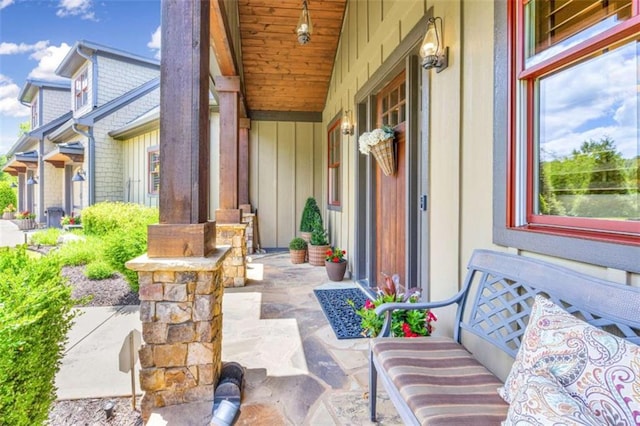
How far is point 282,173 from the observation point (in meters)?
7.71

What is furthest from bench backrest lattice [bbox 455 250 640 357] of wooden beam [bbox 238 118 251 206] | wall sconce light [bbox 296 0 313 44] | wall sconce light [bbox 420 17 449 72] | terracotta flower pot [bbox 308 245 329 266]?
wooden beam [bbox 238 118 251 206]

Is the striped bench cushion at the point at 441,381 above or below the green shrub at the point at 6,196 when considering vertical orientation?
below

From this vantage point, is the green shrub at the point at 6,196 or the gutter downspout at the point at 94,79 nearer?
the gutter downspout at the point at 94,79

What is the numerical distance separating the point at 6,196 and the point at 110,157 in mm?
11358

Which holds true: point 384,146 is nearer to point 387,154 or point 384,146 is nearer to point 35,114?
point 387,154

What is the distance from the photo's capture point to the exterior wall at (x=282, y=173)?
7637 millimetres

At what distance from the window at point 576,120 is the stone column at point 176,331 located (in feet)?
5.77

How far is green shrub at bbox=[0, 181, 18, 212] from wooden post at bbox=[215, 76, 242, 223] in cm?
1777

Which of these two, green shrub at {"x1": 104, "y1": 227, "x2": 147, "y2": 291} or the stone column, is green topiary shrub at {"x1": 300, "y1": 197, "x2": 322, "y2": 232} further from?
the stone column

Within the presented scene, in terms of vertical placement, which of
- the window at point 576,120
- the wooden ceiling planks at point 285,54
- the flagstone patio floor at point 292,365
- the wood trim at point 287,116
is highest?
the wooden ceiling planks at point 285,54

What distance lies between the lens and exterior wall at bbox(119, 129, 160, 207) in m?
9.14

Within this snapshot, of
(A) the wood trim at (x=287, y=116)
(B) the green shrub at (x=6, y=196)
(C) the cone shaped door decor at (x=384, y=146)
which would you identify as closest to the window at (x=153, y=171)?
(A) the wood trim at (x=287, y=116)

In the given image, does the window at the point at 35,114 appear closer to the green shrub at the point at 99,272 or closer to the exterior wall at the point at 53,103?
the exterior wall at the point at 53,103

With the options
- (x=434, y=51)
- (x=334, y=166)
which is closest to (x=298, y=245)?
(x=334, y=166)
